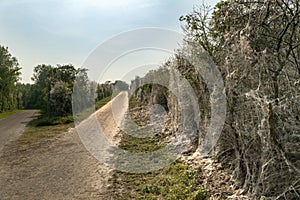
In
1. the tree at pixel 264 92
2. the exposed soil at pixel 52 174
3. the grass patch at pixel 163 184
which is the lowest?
the exposed soil at pixel 52 174

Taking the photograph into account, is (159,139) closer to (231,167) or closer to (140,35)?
(140,35)

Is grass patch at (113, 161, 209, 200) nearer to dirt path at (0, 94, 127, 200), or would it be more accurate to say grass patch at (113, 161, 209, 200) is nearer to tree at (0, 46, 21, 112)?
dirt path at (0, 94, 127, 200)

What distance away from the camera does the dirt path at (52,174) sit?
4969 mm

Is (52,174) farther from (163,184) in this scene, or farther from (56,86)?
(56,86)

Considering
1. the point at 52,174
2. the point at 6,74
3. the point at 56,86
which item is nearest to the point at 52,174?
the point at 52,174

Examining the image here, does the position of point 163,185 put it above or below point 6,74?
below

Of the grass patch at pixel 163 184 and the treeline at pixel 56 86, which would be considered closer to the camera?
the grass patch at pixel 163 184

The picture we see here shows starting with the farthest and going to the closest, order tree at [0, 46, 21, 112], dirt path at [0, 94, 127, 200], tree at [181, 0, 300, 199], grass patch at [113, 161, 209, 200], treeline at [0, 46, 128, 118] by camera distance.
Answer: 1. tree at [0, 46, 21, 112]
2. treeline at [0, 46, 128, 118]
3. dirt path at [0, 94, 127, 200]
4. grass patch at [113, 161, 209, 200]
5. tree at [181, 0, 300, 199]

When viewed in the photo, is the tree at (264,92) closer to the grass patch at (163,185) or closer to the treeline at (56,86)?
the grass patch at (163,185)

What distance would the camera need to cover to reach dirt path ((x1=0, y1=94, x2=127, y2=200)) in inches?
196

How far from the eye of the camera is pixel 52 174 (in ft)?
19.9

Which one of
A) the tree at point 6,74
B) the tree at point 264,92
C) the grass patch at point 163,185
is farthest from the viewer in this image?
the tree at point 6,74

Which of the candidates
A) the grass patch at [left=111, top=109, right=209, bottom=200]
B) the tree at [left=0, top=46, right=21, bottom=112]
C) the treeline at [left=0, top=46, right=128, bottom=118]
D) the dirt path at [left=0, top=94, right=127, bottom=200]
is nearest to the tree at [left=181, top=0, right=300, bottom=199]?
the grass patch at [left=111, top=109, right=209, bottom=200]

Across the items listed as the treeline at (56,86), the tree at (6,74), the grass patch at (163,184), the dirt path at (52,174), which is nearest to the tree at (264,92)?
the grass patch at (163,184)
